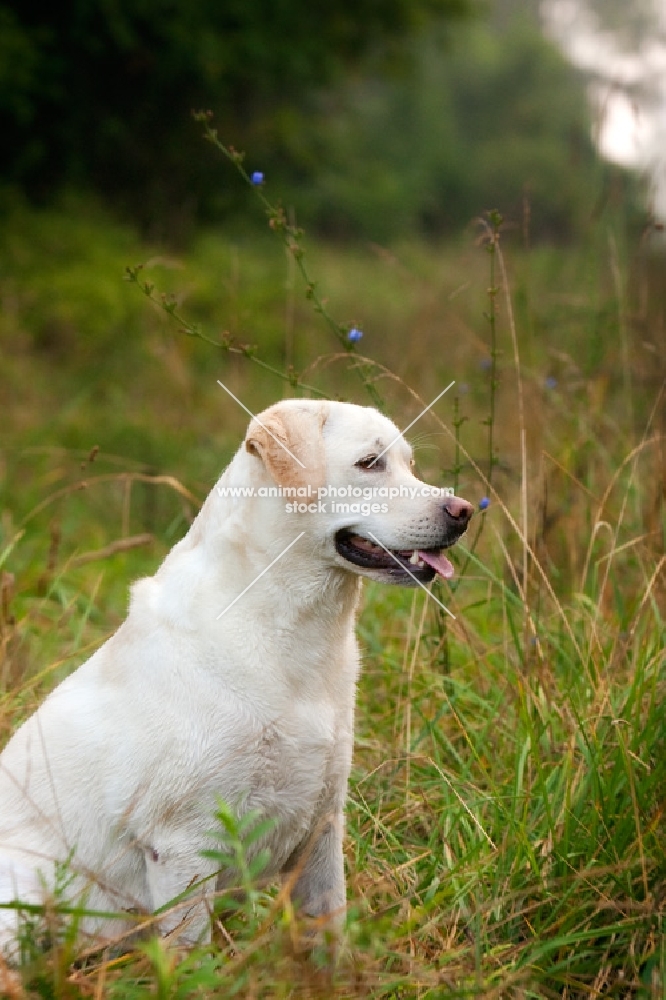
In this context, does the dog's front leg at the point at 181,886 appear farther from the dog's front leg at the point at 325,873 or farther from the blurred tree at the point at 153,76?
the blurred tree at the point at 153,76

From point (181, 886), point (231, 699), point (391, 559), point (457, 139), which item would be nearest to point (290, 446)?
point (391, 559)

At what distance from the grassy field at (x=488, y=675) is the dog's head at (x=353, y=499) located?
0.48 metres

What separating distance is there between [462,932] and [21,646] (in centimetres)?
206

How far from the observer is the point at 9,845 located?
2.70 m

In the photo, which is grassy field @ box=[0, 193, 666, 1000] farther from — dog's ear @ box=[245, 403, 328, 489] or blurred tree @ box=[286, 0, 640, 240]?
blurred tree @ box=[286, 0, 640, 240]

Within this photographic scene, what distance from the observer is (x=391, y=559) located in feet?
8.87

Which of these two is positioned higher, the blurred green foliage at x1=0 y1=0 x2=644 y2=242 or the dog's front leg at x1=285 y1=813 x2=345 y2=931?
the blurred green foliage at x1=0 y1=0 x2=644 y2=242

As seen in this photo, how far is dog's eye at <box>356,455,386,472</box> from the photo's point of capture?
275 centimetres

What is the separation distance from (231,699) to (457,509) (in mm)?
728

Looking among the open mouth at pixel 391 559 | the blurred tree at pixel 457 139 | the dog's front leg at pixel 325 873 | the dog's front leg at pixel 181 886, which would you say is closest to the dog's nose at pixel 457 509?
the open mouth at pixel 391 559

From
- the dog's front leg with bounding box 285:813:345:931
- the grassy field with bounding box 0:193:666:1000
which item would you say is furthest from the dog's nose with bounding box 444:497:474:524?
the dog's front leg with bounding box 285:813:345:931

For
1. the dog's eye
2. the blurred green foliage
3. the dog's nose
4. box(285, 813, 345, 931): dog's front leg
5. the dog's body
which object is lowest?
box(285, 813, 345, 931): dog's front leg

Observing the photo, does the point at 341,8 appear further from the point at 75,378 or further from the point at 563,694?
the point at 563,694

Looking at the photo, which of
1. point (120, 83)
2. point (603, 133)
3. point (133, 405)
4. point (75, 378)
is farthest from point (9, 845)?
point (120, 83)
